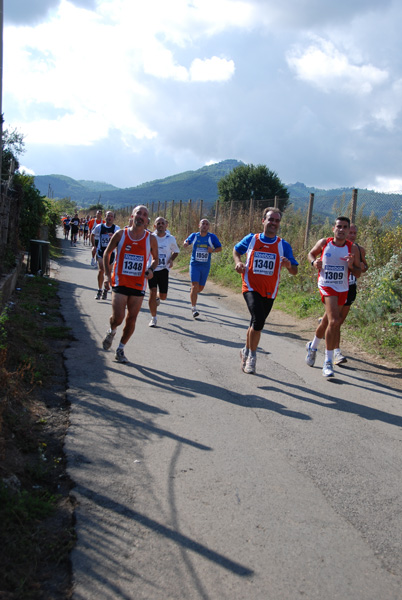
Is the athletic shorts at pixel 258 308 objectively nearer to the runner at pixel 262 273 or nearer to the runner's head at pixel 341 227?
the runner at pixel 262 273

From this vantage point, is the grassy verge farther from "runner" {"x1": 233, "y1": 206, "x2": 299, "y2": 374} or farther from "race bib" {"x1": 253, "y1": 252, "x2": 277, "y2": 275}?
"race bib" {"x1": 253, "y1": 252, "x2": 277, "y2": 275}

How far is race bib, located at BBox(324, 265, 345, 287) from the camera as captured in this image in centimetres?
742

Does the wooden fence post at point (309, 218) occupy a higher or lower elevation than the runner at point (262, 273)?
higher

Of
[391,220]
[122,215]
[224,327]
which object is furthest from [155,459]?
[122,215]

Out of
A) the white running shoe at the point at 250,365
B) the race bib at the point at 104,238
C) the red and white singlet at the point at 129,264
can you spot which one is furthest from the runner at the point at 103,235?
the white running shoe at the point at 250,365

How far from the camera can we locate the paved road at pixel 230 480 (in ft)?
9.50

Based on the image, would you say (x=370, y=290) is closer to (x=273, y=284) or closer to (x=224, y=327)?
(x=224, y=327)

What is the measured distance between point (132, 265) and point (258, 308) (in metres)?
1.76

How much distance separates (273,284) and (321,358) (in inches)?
73.3

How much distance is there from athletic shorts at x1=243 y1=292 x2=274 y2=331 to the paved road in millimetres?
687

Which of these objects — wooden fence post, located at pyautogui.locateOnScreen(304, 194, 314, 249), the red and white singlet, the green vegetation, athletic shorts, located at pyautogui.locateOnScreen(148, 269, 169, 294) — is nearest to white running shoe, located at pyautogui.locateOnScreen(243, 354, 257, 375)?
the red and white singlet

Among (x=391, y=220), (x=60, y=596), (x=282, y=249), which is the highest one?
(x=391, y=220)

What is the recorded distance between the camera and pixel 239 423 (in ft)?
17.1

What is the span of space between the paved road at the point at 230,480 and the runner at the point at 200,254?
3.99 meters
